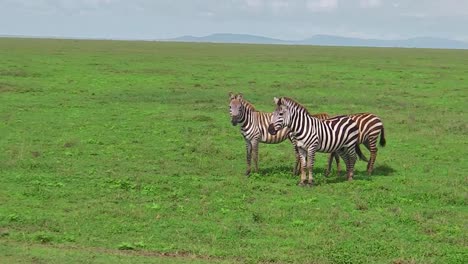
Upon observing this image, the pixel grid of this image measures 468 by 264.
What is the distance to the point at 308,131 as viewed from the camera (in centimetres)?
1277

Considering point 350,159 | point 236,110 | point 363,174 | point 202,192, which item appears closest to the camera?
point 202,192

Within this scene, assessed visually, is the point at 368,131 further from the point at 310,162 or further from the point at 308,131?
the point at 310,162

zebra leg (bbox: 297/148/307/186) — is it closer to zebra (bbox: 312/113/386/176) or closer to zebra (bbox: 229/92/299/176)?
zebra (bbox: 229/92/299/176)

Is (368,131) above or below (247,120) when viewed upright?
below

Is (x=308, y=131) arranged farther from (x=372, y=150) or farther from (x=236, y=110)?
(x=372, y=150)

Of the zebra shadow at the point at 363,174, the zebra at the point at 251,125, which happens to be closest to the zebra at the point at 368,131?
the zebra shadow at the point at 363,174

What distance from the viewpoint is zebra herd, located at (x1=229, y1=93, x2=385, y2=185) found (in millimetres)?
12766

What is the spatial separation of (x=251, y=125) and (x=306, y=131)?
1455mm

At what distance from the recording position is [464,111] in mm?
24719

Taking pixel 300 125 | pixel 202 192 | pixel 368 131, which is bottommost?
pixel 202 192

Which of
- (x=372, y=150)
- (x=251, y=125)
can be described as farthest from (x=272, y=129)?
(x=372, y=150)

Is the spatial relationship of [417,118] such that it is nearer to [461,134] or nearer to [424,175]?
[461,134]

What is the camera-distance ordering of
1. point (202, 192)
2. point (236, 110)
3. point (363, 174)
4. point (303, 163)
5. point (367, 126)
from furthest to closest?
point (363, 174)
point (367, 126)
point (236, 110)
point (303, 163)
point (202, 192)

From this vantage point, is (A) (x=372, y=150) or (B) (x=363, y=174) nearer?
(A) (x=372, y=150)
